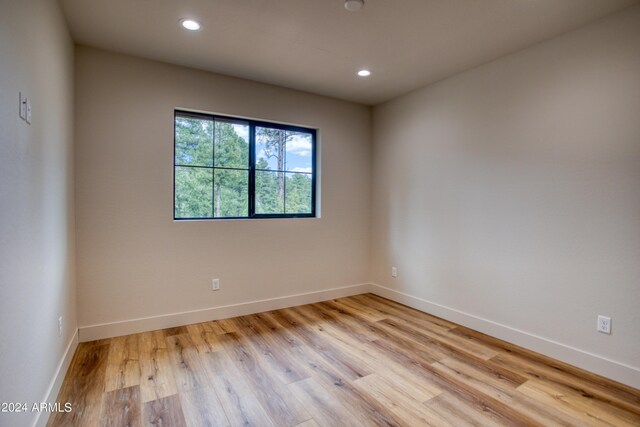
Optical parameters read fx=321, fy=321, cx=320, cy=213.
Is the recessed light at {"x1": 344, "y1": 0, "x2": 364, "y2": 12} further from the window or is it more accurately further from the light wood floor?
the light wood floor

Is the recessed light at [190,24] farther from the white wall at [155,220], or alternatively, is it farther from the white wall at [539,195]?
the white wall at [539,195]

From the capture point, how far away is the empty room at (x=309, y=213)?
6.06ft

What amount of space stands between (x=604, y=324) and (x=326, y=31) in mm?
2959

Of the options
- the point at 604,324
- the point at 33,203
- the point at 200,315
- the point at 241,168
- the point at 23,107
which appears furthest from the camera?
the point at 241,168

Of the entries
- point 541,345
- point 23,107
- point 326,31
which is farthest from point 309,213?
point 23,107

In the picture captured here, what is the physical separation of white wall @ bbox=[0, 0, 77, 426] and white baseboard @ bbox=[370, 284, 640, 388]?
325 cm

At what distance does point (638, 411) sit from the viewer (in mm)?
1879

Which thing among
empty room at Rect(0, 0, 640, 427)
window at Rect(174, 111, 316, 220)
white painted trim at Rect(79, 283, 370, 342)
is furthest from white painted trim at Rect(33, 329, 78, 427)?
window at Rect(174, 111, 316, 220)

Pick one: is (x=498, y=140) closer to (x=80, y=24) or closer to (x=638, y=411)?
(x=638, y=411)

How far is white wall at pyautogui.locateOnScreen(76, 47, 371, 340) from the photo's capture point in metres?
2.76

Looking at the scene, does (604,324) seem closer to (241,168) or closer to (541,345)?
(541,345)

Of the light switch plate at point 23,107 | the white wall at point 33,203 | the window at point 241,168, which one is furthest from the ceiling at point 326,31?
the light switch plate at point 23,107

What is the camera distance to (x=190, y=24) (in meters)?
2.39

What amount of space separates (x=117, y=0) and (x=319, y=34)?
1.40 meters
